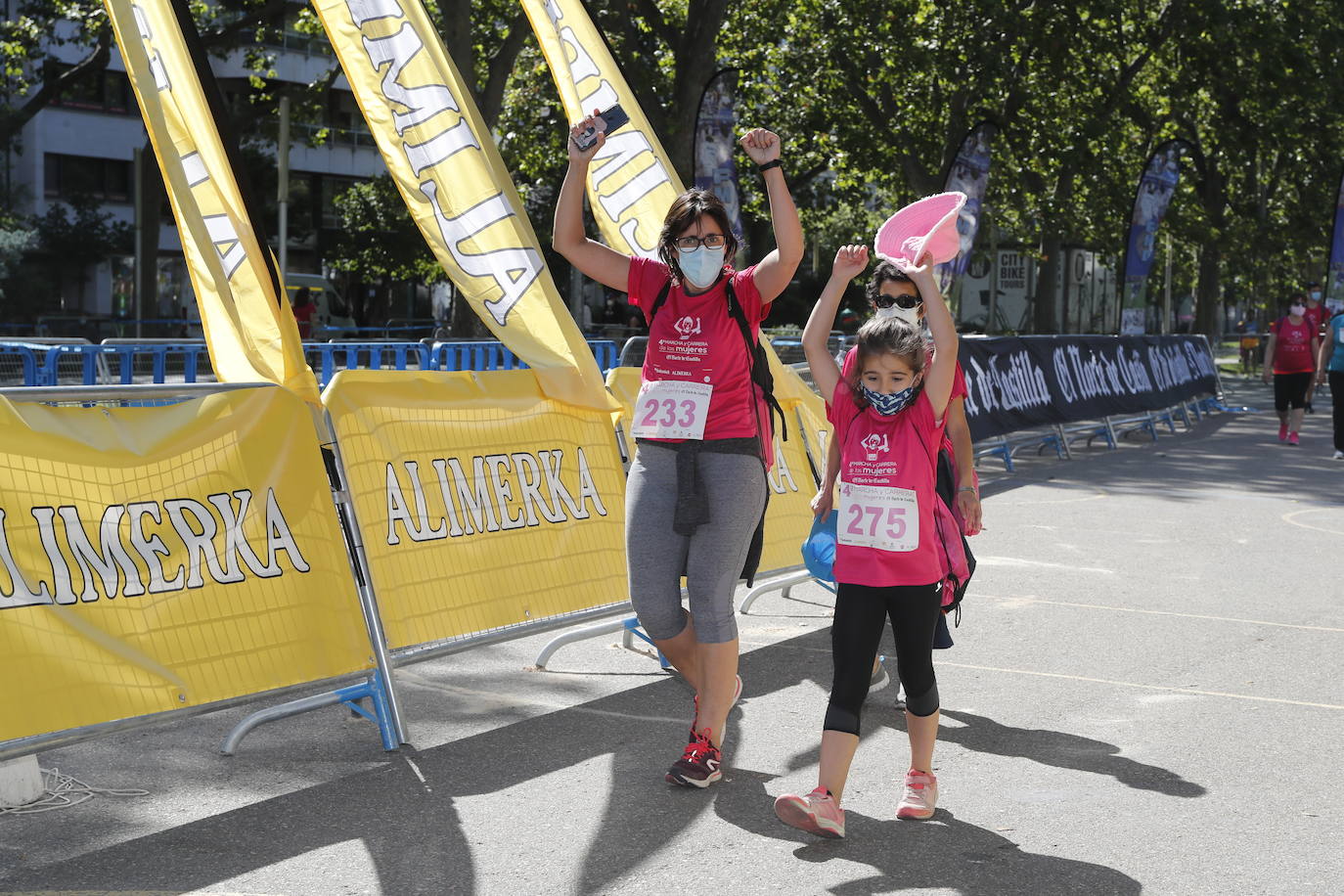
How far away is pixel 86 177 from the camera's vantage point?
52.1 meters

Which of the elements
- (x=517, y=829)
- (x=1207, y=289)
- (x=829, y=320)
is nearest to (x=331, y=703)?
(x=517, y=829)

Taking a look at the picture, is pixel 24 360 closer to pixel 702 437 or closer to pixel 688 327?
pixel 688 327

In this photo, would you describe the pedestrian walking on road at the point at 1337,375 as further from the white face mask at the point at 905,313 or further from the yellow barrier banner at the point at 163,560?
the yellow barrier banner at the point at 163,560

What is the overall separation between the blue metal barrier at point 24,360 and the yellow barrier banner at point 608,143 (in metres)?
4.00

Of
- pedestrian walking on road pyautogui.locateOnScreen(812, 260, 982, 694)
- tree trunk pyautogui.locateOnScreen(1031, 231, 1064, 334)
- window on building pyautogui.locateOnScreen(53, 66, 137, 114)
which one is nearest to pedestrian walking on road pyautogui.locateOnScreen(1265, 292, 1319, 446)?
tree trunk pyautogui.locateOnScreen(1031, 231, 1064, 334)

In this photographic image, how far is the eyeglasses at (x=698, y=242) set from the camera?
5.23m

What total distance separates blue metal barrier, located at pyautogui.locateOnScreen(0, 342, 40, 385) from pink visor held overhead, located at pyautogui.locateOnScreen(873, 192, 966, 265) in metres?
6.59

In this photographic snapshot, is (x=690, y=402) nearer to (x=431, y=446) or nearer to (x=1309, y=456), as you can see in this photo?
(x=431, y=446)

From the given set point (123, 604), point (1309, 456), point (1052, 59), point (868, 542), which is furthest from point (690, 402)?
point (1052, 59)

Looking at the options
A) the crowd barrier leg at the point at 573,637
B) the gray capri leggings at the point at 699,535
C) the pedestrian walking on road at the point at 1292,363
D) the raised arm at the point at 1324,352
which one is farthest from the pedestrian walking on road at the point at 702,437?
the pedestrian walking on road at the point at 1292,363

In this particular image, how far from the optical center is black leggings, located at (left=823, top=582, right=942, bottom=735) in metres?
4.74

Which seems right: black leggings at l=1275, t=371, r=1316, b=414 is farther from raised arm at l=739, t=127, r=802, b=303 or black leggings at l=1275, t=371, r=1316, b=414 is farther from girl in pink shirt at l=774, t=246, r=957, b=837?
girl in pink shirt at l=774, t=246, r=957, b=837

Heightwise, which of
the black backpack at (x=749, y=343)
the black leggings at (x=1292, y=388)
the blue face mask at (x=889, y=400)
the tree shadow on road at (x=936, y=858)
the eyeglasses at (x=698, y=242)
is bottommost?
the tree shadow on road at (x=936, y=858)

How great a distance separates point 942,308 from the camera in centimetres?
489
